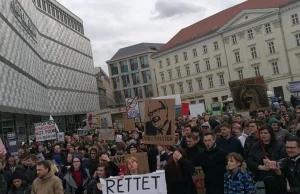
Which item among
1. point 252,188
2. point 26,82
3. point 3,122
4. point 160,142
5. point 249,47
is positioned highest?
point 249,47

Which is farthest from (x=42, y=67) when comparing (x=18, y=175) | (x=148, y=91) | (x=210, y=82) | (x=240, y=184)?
(x=148, y=91)

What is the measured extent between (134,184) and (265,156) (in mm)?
2148

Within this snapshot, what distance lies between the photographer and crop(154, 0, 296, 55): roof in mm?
55062

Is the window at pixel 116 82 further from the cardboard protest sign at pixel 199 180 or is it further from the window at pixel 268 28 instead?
the cardboard protest sign at pixel 199 180

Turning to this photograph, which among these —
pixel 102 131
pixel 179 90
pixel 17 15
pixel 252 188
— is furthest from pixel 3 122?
pixel 179 90

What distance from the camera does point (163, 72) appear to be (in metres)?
70.7

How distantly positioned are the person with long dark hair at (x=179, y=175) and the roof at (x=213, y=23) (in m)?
49.9

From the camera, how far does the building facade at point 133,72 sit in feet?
290

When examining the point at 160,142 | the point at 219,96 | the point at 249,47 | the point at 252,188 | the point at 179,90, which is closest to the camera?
the point at 252,188

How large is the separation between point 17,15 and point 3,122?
10191 millimetres

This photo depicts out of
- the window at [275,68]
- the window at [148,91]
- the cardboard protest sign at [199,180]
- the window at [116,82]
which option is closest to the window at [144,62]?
the window at [148,91]

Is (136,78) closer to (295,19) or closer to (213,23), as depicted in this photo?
(213,23)

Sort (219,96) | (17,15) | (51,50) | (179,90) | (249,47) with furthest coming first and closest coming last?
(179,90), (219,96), (249,47), (51,50), (17,15)

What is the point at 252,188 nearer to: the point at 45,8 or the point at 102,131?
the point at 102,131
